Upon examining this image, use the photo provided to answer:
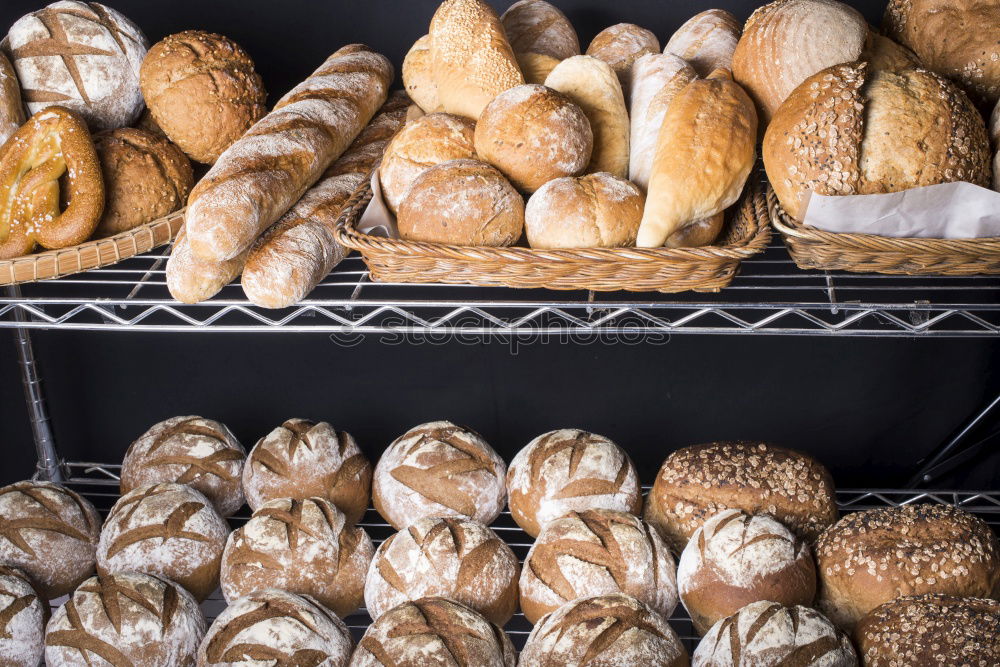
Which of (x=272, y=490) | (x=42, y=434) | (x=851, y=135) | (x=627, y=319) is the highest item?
(x=851, y=135)

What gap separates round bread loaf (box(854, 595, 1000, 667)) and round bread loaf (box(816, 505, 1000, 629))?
0.06m

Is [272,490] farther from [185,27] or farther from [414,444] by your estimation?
[185,27]

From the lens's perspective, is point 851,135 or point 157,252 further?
point 157,252

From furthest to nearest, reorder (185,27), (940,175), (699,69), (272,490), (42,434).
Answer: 1. (42,434)
2. (185,27)
3. (272,490)
4. (699,69)
5. (940,175)

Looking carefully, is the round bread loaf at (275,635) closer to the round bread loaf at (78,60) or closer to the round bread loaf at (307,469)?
the round bread loaf at (307,469)

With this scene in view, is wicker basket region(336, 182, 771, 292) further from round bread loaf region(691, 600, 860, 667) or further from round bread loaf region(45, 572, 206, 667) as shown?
round bread loaf region(45, 572, 206, 667)

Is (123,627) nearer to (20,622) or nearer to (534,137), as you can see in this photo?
(20,622)

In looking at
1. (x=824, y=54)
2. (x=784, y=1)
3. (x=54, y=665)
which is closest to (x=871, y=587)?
(x=824, y=54)

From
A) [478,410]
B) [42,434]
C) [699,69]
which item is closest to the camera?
[699,69]

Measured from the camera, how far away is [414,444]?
5.38 feet

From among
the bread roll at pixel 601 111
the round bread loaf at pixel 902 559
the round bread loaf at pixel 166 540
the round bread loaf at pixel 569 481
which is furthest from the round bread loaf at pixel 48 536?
the round bread loaf at pixel 902 559

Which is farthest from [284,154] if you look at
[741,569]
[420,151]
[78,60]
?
[741,569]

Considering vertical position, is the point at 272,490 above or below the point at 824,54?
below

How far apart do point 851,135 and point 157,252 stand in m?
1.48
